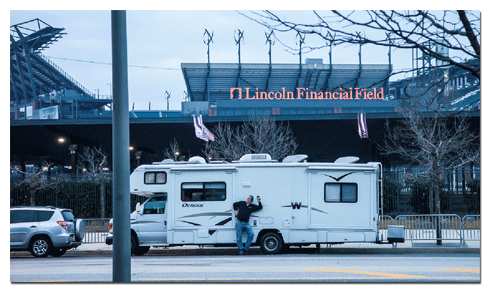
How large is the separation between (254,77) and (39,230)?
115 ft

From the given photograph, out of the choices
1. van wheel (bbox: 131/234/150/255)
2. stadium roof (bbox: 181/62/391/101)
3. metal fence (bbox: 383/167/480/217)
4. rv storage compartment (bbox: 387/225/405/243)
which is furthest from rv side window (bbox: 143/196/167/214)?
stadium roof (bbox: 181/62/391/101)

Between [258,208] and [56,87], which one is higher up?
[56,87]

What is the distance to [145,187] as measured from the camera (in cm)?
1570

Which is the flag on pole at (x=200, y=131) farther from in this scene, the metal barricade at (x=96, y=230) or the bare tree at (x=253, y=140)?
the metal barricade at (x=96, y=230)

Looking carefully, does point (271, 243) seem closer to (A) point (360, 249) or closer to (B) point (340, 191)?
(B) point (340, 191)

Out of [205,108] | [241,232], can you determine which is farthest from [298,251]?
[205,108]

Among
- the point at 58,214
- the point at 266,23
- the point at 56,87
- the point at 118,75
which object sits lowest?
the point at 58,214

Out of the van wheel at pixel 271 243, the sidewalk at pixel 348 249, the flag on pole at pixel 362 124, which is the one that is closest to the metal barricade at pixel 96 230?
the sidewalk at pixel 348 249

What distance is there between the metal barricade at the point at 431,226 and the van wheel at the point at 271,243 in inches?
160

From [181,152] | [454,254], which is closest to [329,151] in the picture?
[181,152]

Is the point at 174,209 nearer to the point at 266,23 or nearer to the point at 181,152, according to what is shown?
the point at 266,23

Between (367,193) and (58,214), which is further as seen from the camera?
(58,214)

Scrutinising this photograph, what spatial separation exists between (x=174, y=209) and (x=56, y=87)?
119 ft

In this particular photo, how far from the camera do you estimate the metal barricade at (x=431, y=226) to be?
1661 cm
